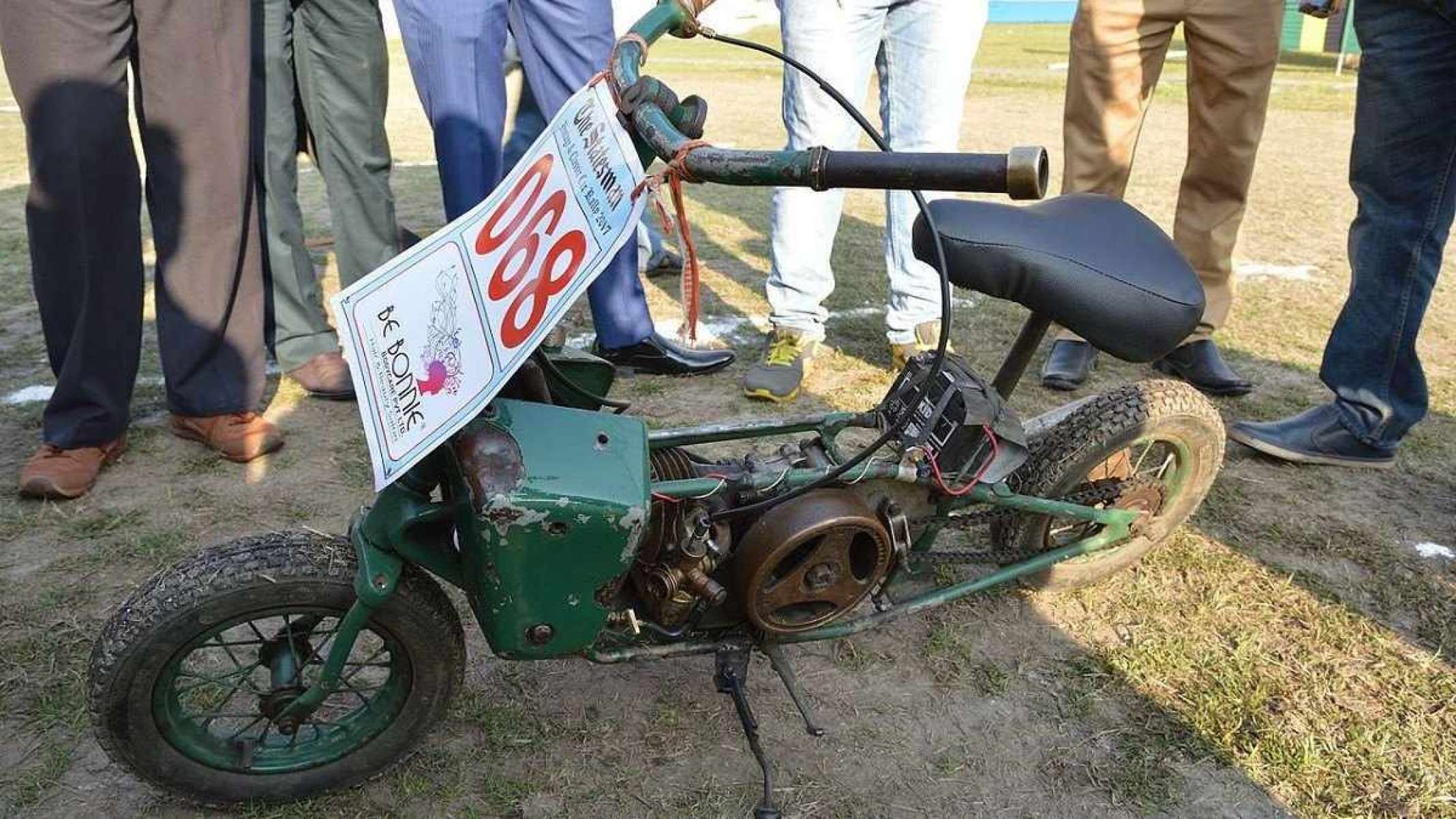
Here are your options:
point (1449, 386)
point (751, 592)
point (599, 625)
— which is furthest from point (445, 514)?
point (1449, 386)

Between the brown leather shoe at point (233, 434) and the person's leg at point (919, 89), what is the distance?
77.7 inches

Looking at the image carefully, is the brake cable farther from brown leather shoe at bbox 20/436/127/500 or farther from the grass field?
brown leather shoe at bbox 20/436/127/500

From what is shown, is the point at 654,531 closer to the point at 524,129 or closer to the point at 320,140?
the point at 320,140

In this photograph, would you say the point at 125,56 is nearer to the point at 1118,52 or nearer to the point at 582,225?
the point at 582,225

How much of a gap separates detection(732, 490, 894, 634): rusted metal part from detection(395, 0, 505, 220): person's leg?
174cm

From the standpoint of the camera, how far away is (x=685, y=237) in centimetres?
146

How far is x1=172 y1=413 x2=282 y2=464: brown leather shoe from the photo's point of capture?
2816 mm

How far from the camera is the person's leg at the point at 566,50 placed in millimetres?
3031

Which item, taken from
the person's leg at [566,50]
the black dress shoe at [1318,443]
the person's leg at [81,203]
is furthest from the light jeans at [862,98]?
the person's leg at [81,203]

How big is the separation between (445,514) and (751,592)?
53cm

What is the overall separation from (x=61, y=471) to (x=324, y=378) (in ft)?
2.67

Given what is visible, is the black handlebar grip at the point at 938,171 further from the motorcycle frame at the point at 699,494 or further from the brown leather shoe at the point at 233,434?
the brown leather shoe at the point at 233,434

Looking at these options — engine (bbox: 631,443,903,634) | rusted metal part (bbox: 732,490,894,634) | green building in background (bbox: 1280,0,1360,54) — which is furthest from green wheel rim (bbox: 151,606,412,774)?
green building in background (bbox: 1280,0,1360,54)

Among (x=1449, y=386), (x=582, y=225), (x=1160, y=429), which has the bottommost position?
(x=1449, y=386)
